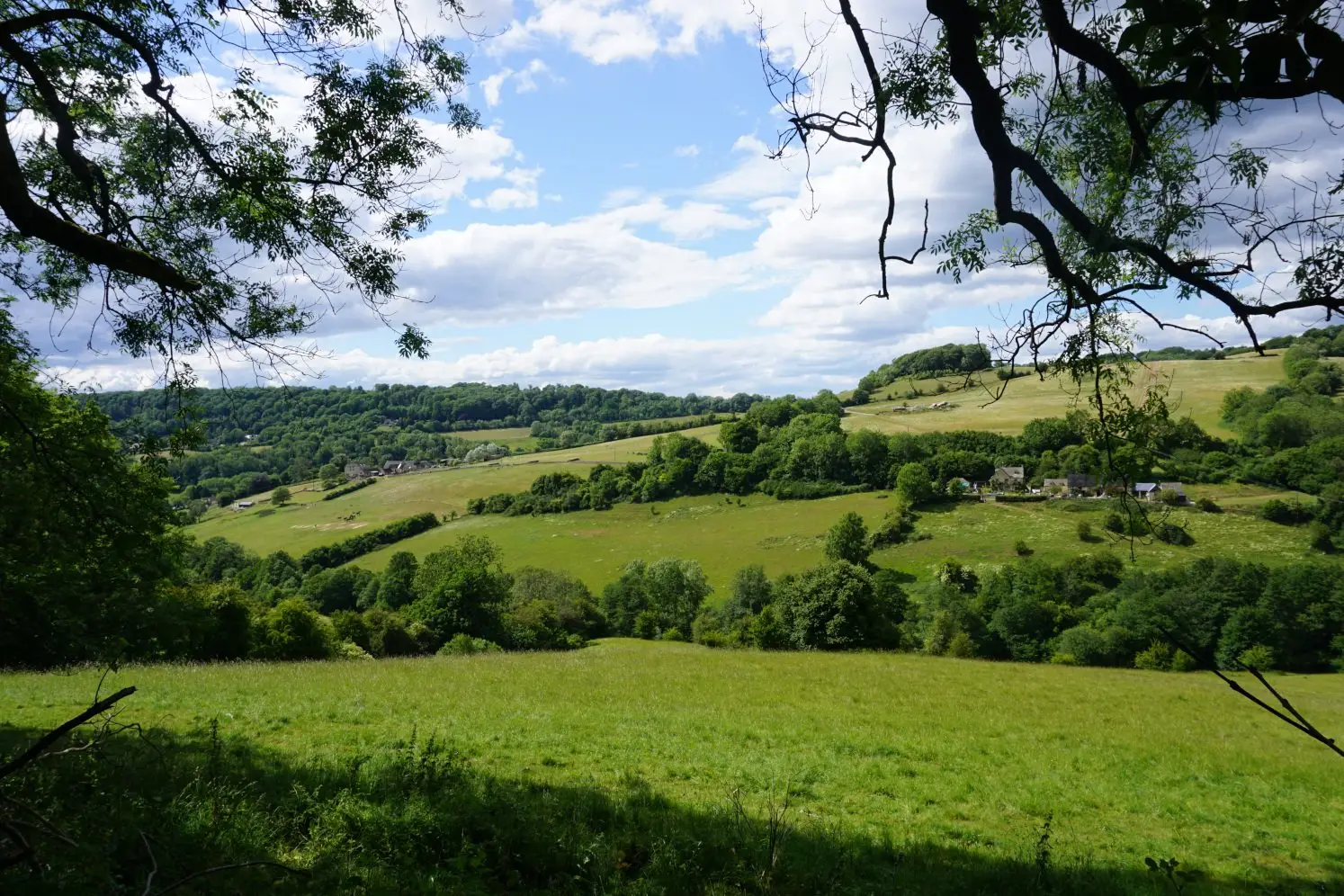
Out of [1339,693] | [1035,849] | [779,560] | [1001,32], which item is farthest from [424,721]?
[779,560]

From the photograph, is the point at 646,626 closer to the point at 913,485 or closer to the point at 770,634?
the point at 770,634

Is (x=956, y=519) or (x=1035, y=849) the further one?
(x=956, y=519)

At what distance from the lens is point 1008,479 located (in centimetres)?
8288

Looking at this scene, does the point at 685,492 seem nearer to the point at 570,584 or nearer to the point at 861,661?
the point at 570,584

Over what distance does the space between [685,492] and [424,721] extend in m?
92.3

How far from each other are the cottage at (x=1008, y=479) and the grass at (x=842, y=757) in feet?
209

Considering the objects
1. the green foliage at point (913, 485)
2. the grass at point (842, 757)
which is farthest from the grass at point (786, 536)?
the grass at point (842, 757)

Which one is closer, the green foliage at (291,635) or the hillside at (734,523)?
the green foliage at (291,635)

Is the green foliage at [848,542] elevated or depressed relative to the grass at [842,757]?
depressed

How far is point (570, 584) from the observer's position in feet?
198

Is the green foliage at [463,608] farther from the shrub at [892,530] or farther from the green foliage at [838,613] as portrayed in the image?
the shrub at [892,530]

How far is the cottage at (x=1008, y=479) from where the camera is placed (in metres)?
82.5

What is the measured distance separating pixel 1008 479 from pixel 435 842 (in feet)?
285

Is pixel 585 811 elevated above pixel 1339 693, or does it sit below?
above
